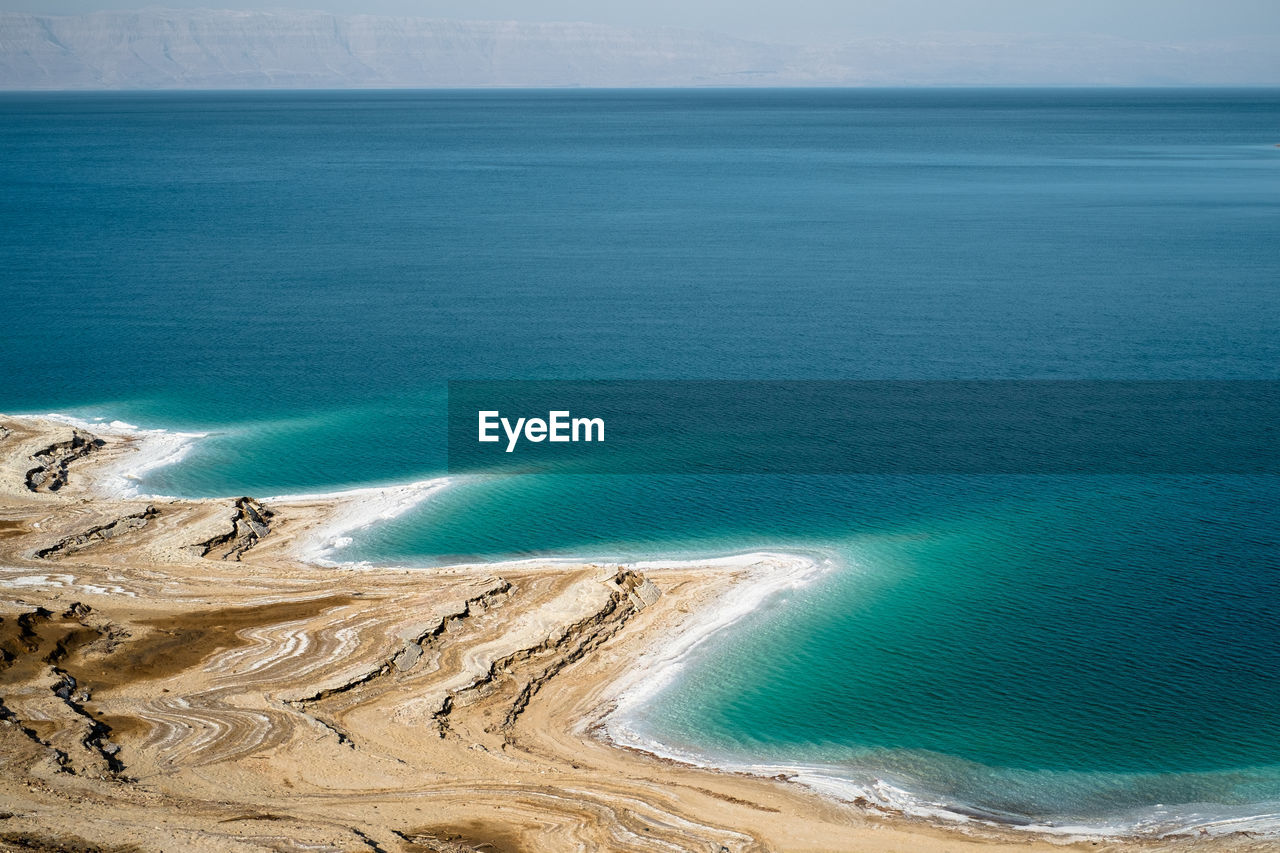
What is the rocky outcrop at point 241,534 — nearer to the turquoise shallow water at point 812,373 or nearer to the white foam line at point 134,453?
the turquoise shallow water at point 812,373

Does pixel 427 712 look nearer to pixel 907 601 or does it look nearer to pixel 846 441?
pixel 907 601

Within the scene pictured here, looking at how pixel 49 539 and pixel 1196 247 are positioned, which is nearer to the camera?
pixel 49 539

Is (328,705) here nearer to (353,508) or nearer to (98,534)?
(98,534)

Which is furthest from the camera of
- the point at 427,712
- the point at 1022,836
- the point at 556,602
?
the point at 556,602

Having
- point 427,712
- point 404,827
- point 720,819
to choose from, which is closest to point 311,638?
point 427,712

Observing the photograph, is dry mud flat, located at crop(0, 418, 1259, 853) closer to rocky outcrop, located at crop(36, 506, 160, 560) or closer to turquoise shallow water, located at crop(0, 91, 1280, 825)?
rocky outcrop, located at crop(36, 506, 160, 560)

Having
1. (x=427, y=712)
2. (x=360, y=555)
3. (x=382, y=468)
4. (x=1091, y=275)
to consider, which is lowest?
(x=427, y=712)
